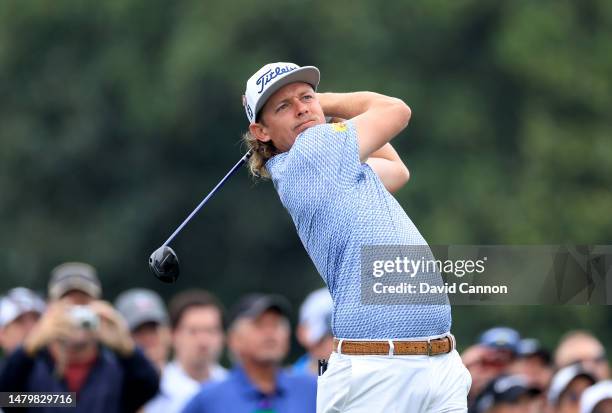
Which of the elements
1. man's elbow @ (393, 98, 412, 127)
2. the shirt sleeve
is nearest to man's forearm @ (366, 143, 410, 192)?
man's elbow @ (393, 98, 412, 127)

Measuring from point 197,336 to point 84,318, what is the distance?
247 cm

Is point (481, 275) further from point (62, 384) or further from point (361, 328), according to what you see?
point (62, 384)

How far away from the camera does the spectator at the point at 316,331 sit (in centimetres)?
1107

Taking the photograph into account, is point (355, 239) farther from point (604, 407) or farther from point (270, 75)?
point (604, 407)

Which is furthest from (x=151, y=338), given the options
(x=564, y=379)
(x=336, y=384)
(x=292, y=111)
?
(x=336, y=384)

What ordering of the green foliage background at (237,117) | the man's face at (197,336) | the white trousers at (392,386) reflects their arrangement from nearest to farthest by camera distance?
1. the white trousers at (392,386)
2. the man's face at (197,336)
3. the green foliage background at (237,117)

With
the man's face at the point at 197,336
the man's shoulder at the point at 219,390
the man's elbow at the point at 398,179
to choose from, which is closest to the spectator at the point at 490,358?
the man's shoulder at the point at 219,390

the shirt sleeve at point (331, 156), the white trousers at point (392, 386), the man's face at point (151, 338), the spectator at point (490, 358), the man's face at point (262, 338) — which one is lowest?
the white trousers at point (392, 386)

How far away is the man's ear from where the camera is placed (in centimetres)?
769

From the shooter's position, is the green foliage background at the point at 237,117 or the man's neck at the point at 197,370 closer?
the man's neck at the point at 197,370

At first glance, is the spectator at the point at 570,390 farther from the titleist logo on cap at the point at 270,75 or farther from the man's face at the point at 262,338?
the titleist logo on cap at the point at 270,75

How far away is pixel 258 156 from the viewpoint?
782 centimetres

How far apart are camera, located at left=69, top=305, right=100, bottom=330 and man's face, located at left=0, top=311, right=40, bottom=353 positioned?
2.17 metres

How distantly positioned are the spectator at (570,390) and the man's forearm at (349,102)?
378 cm
